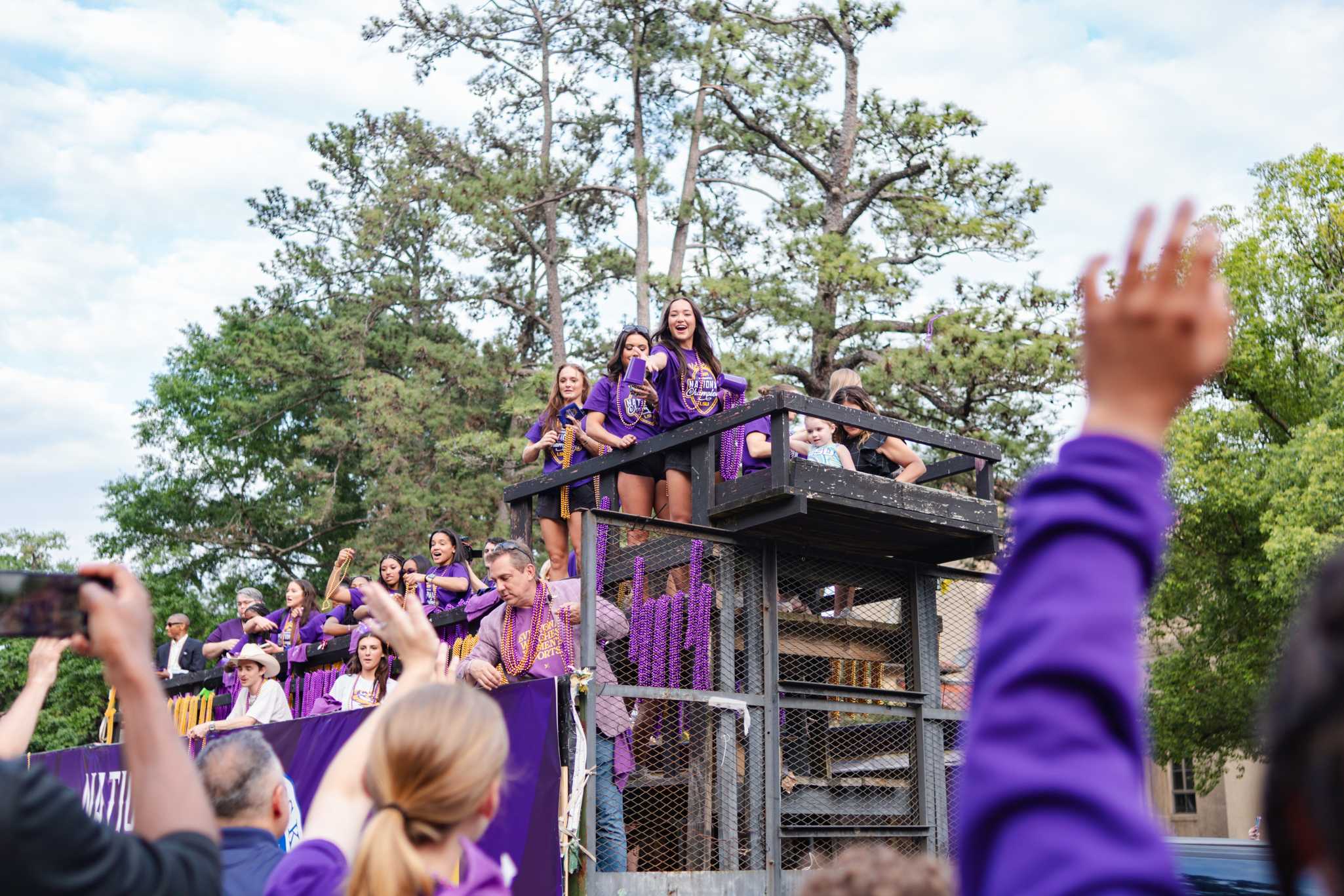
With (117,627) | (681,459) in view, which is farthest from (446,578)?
(117,627)

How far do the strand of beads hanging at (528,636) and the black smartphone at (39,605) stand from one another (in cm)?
571

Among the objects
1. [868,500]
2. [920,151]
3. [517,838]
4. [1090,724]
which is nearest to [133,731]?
[1090,724]

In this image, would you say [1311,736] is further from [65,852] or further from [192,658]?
[192,658]

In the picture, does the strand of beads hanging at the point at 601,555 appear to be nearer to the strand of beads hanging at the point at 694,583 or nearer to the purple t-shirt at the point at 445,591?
the strand of beads hanging at the point at 694,583

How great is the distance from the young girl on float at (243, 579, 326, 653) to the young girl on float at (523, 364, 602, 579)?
310 centimetres

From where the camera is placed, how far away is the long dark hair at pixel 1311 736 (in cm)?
77

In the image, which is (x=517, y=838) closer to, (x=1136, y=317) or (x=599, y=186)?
(x=1136, y=317)

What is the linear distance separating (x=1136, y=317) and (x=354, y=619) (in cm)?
1098

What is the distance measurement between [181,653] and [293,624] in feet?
9.82

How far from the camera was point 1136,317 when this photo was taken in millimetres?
1051

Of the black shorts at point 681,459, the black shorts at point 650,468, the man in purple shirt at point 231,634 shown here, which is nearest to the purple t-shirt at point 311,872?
the black shorts at point 681,459

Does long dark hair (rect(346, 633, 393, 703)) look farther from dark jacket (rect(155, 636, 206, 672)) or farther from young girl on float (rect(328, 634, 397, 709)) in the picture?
dark jacket (rect(155, 636, 206, 672))

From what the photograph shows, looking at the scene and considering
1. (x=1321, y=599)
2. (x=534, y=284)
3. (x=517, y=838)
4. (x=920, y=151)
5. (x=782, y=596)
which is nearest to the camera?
(x=1321, y=599)

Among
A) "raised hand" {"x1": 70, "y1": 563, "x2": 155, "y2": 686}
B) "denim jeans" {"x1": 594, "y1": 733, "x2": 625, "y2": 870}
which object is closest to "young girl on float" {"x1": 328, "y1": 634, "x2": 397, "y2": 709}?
"denim jeans" {"x1": 594, "y1": 733, "x2": 625, "y2": 870}
